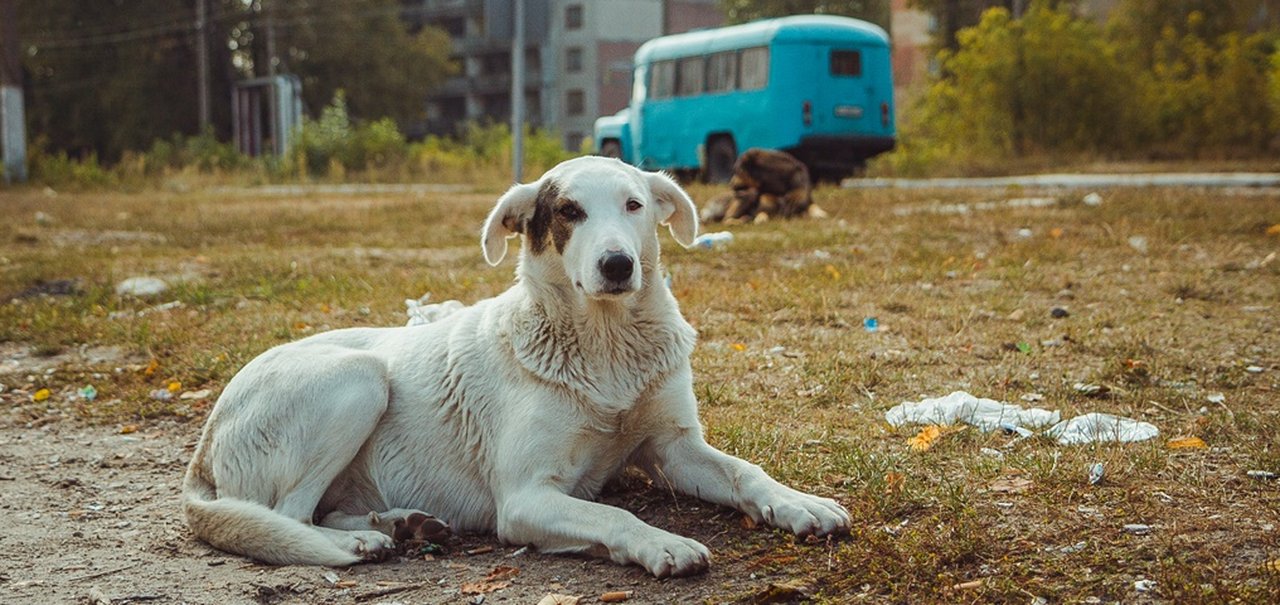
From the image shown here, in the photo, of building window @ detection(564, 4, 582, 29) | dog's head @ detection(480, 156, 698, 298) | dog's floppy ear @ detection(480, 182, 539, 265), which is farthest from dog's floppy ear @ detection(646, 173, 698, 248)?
building window @ detection(564, 4, 582, 29)

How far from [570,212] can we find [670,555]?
4.09 ft

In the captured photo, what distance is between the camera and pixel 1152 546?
3234mm

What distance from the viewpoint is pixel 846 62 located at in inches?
861

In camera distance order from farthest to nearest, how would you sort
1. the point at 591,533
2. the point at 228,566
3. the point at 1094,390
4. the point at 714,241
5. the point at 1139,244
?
the point at 714,241
the point at 1139,244
the point at 1094,390
the point at 228,566
the point at 591,533

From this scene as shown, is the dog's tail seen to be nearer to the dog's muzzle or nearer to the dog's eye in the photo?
the dog's muzzle

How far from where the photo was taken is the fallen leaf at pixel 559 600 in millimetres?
3238

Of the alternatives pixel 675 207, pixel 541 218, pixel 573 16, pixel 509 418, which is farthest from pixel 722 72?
pixel 573 16

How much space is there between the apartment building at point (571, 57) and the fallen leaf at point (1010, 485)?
199 ft

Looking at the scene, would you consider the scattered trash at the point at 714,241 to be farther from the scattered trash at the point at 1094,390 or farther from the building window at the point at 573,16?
the building window at the point at 573,16

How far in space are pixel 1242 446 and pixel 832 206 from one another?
10.7 metres

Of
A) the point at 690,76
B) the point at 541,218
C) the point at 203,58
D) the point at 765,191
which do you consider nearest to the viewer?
the point at 541,218

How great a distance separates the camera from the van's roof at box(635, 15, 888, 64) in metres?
21.5

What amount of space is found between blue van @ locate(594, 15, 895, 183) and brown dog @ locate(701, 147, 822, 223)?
7.34 metres

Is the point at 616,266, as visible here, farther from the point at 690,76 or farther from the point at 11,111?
the point at 11,111
